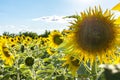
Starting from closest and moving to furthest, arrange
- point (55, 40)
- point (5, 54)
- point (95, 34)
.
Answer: point (95, 34) < point (5, 54) < point (55, 40)

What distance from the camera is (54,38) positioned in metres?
5.98

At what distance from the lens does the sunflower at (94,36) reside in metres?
1.67

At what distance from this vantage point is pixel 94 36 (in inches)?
63.6

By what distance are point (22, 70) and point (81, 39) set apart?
270 centimetres

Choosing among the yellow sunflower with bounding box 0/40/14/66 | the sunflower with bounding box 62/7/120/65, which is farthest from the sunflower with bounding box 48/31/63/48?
the sunflower with bounding box 62/7/120/65

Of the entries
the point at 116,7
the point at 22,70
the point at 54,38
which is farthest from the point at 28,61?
the point at 116,7

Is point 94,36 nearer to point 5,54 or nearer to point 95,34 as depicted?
point 95,34

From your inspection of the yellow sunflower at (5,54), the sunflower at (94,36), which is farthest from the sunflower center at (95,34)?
the yellow sunflower at (5,54)

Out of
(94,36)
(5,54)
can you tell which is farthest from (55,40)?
(94,36)

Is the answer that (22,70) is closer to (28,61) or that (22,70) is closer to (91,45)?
(28,61)

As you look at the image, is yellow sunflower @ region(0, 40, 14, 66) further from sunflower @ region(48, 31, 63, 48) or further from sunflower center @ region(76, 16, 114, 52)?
sunflower center @ region(76, 16, 114, 52)

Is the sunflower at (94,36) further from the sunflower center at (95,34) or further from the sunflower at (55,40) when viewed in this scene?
the sunflower at (55,40)

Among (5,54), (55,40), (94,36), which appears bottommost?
(5,54)

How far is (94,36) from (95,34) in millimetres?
19
